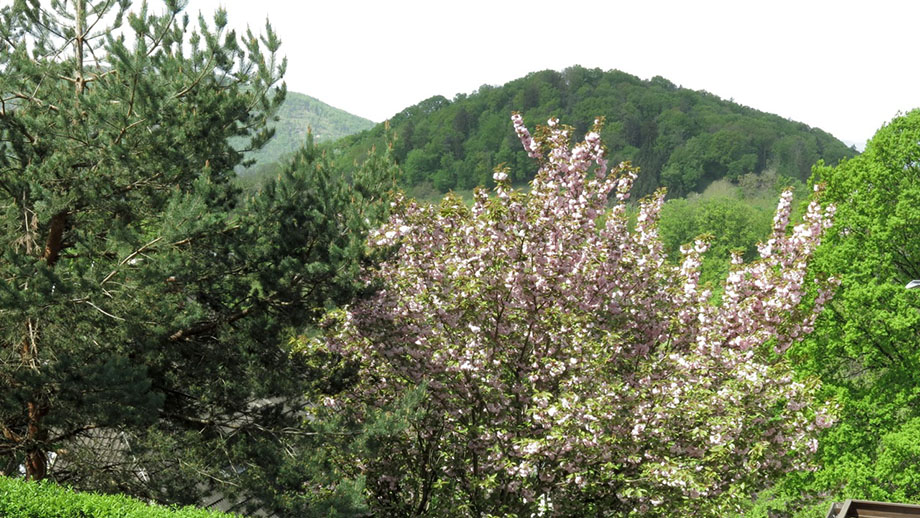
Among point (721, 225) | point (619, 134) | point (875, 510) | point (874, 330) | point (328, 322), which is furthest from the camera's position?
point (619, 134)

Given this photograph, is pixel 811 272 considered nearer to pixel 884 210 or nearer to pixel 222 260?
pixel 884 210

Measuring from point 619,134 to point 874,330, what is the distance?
117249mm

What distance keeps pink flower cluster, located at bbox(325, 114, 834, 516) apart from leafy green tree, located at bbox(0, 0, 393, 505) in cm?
131

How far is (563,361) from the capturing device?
35.3ft

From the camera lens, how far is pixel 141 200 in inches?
398

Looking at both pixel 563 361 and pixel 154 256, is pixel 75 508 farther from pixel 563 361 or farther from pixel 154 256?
pixel 563 361

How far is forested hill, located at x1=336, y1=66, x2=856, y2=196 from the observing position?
116688mm

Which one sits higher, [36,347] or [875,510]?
[36,347]

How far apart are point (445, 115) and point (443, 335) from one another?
120474mm

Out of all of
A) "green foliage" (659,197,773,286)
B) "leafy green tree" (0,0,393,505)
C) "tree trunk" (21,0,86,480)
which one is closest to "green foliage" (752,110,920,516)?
"leafy green tree" (0,0,393,505)

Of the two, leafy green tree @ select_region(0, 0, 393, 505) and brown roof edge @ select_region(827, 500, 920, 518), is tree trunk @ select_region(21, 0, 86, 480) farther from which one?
brown roof edge @ select_region(827, 500, 920, 518)

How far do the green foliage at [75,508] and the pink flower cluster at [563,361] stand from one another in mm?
3483

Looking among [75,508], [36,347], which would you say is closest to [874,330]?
[75,508]

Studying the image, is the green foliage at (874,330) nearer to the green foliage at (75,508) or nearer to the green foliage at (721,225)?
the green foliage at (75,508)
